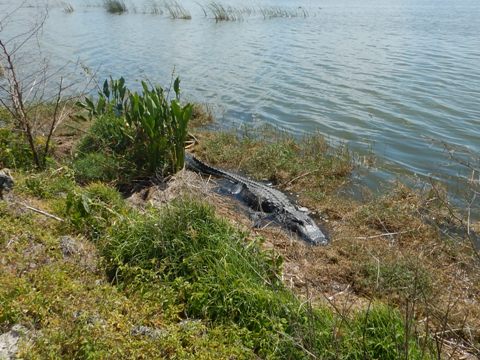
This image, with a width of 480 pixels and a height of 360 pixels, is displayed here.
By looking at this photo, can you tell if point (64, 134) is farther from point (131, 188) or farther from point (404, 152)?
point (404, 152)

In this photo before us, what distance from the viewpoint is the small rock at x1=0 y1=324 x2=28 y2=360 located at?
2.35m

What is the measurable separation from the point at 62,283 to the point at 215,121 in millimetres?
6296

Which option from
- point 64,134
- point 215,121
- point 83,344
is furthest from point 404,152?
point 83,344

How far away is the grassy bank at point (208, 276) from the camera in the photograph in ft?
8.44

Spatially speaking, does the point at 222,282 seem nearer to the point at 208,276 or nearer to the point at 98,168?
the point at 208,276

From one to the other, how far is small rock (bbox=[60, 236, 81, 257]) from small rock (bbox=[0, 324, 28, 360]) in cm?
92

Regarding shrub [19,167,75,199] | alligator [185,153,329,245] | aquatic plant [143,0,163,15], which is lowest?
alligator [185,153,329,245]

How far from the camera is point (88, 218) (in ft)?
12.8

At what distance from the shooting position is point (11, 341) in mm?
2455

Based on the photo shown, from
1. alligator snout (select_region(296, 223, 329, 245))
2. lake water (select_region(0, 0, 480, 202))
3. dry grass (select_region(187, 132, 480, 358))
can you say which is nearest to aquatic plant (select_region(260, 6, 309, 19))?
lake water (select_region(0, 0, 480, 202))

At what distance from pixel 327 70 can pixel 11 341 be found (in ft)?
37.5

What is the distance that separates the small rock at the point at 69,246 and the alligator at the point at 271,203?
5.59 ft

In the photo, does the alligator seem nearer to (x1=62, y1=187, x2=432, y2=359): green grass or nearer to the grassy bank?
the grassy bank

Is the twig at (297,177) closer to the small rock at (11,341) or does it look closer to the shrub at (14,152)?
the shrub at (14,152)
